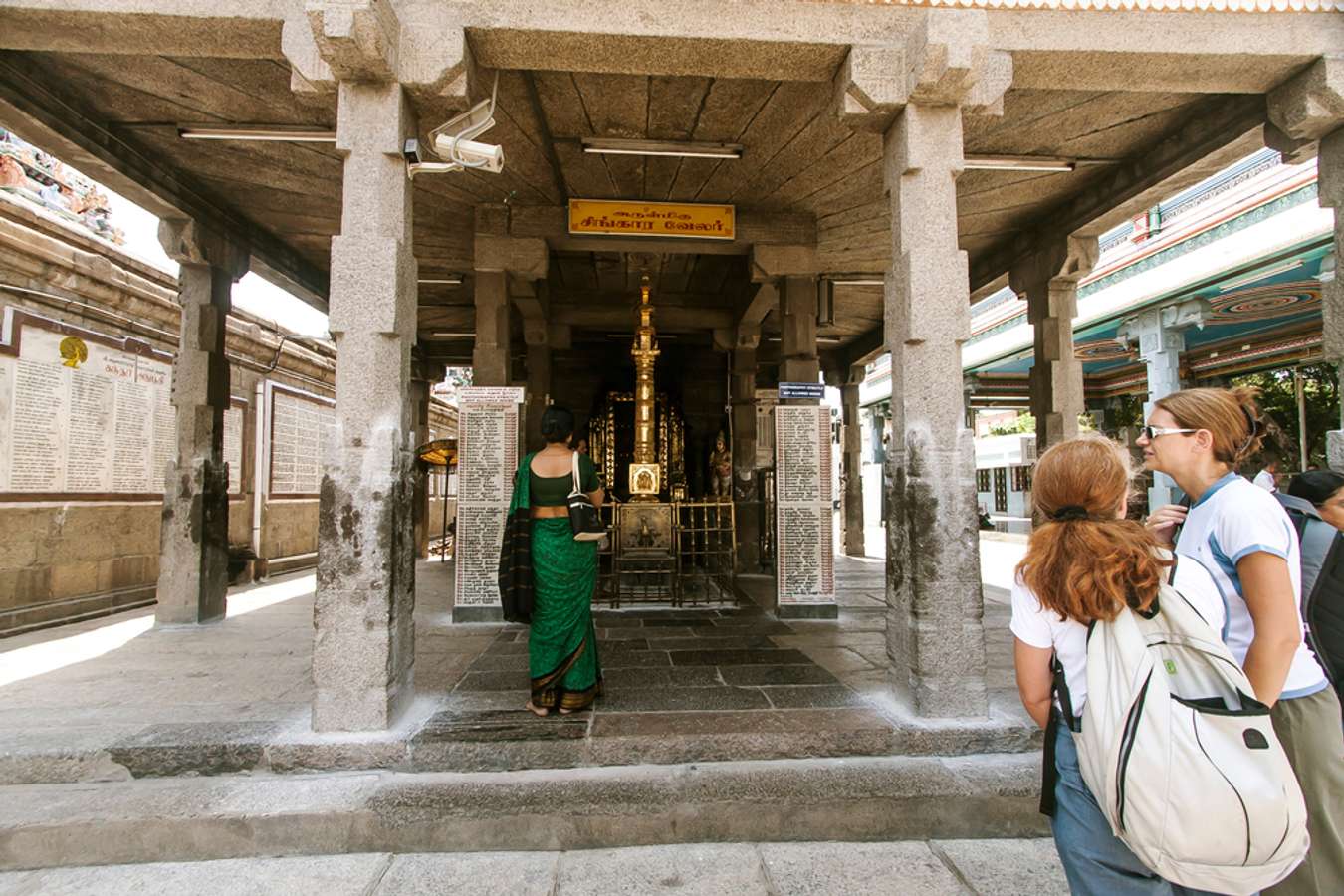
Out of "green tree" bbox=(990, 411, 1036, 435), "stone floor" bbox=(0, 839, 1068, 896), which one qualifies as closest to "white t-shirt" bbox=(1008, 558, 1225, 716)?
"stone floor" bbox=(0, 839, 1068, 896)

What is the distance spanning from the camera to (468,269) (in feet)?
27.2

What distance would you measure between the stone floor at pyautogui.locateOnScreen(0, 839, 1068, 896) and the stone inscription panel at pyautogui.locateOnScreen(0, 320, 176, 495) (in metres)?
5.01

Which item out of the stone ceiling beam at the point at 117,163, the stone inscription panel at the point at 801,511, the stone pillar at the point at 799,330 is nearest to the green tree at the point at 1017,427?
the stone pillar at the point at 799,330

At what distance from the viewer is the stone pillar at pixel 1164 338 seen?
1120cm

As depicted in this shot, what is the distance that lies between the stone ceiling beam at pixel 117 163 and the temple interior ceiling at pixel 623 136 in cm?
7

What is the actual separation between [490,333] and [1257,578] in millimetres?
6277

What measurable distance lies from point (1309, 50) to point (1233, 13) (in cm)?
50

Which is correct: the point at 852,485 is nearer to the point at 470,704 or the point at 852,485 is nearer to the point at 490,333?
the point at 490,333

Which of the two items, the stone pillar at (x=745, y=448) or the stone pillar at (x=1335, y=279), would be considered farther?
the stone pillar at (x=745, y=448)

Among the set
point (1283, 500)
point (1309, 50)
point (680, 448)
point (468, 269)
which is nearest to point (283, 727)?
point (1283, 500)

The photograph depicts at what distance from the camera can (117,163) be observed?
536cm

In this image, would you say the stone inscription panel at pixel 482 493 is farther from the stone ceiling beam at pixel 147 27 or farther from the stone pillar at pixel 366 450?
the stone ceiling beam at pixel 147 27

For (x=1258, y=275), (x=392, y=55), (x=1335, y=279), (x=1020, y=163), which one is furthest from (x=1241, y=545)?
(x=1258, y=275)

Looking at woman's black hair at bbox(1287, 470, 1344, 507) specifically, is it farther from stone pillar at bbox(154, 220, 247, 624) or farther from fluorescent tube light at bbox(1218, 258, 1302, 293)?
fluorescent tube light at bbox(1218, 258, 1302, 293)
